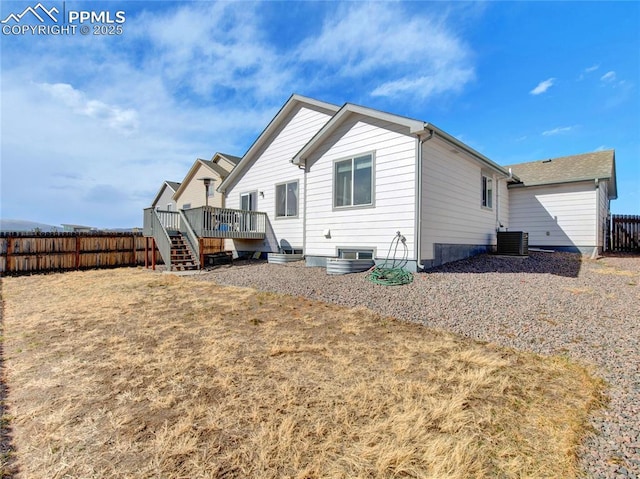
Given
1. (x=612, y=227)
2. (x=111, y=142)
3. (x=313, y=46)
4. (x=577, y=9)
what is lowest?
(x=612, y=227)

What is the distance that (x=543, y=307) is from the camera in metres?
5.21

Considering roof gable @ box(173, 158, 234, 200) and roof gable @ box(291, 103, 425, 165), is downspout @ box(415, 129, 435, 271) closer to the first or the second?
roof gable @ box(291, 103, 425, 165)

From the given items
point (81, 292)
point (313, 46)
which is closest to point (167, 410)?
point (81, 292)

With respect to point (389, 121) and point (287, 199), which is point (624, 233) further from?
point (287, 199)

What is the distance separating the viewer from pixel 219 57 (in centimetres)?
959

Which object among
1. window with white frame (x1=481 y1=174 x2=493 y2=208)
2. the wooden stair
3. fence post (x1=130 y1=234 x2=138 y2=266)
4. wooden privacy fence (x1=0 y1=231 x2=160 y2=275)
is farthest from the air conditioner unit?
fence post (x1=130 y1=234 x2=138 y2=266)

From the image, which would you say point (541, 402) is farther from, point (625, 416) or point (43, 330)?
point (43, 330)

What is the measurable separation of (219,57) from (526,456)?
37.6 feet

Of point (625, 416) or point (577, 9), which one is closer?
point (625, 416)

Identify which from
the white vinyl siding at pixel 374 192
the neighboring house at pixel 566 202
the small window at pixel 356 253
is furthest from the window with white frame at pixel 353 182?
the neighboring house at pixel 566 202

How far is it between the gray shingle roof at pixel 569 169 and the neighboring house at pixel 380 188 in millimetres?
2129

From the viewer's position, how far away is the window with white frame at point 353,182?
8.85 metres

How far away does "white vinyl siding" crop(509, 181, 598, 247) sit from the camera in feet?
39.6

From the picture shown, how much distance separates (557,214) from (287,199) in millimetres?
11514
